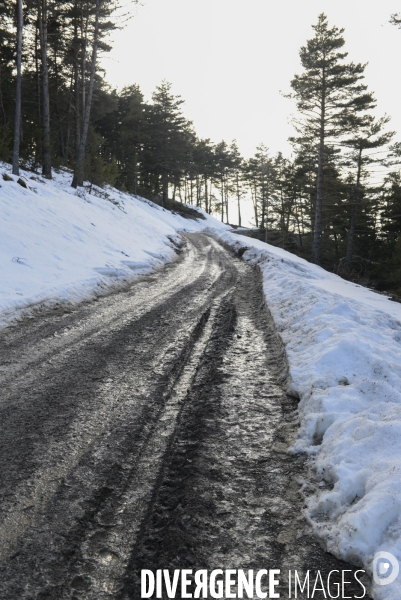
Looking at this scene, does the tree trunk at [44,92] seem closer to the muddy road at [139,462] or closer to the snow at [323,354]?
the snow at [323,354]

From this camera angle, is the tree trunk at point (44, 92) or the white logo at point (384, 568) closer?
the white logo at point (384, 568)

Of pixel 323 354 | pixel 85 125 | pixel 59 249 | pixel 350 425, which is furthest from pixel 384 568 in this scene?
pixel 85 125

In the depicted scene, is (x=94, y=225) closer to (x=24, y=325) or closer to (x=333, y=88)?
(x=24, y=325)

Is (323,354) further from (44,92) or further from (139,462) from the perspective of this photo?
(44,92)

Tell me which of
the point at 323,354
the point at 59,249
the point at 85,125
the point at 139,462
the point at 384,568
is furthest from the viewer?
the point at 85,125

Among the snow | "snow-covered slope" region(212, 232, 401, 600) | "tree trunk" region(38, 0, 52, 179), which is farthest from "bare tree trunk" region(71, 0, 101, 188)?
"snow-covered slope" region(212, 232, 401, 600)

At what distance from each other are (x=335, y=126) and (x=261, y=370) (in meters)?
21.0

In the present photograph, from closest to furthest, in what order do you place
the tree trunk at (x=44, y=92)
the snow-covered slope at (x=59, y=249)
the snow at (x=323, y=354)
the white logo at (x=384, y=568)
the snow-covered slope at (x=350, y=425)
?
the white logo at (x=384, y=568) < the snow-covered slope at (x=350, y=425) < the snow at (x=323, y=354) < the snow-covered slope at (x=59, y=249) < the tree trunk at (x=44, y=92)

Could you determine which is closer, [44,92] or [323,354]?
[323,354]

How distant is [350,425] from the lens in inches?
141

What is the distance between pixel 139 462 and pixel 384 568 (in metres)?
1.84

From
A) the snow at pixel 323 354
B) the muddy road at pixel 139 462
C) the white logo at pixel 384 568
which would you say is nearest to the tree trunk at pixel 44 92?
the snow at pixel 323 354

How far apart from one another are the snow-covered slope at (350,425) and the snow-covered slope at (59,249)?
4876 mm

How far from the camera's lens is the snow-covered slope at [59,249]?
881 cm
